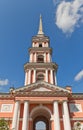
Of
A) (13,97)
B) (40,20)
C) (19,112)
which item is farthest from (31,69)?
(40,20)

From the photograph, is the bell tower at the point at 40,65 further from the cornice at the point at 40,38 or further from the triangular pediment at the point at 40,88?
the triangular pediment at the point at 40,88

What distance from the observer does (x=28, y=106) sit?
25.4 metres

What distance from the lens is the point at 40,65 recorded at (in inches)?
1371

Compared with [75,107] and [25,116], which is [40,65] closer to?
[75,107]

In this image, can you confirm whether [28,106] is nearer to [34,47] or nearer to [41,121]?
[41,121]

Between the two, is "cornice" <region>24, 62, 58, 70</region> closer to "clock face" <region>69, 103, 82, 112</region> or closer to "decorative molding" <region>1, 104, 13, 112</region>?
"clock face" <region>69, 103, 82, 112</region>

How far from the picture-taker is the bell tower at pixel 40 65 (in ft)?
111

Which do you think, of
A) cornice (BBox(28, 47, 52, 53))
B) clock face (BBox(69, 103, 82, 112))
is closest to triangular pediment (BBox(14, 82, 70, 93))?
clock face (BBox(69, 103, 82, 112))

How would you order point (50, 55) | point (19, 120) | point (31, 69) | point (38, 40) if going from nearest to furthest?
point (19, 120) → point (31, 69) → point (50, 55) → point (38, 40)

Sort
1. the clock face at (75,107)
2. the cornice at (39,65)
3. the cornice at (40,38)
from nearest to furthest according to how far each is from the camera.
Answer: the clock face at (75,107) → the cornice at (39,65) → the cornice at (40,38)

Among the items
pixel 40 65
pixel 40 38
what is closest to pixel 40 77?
pixel 40 65

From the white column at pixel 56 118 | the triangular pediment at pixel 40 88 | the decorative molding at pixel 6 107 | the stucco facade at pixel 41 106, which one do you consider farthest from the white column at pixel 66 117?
the decorative molding at pixel 6 107

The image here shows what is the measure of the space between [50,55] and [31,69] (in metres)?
5.71

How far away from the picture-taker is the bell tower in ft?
111
